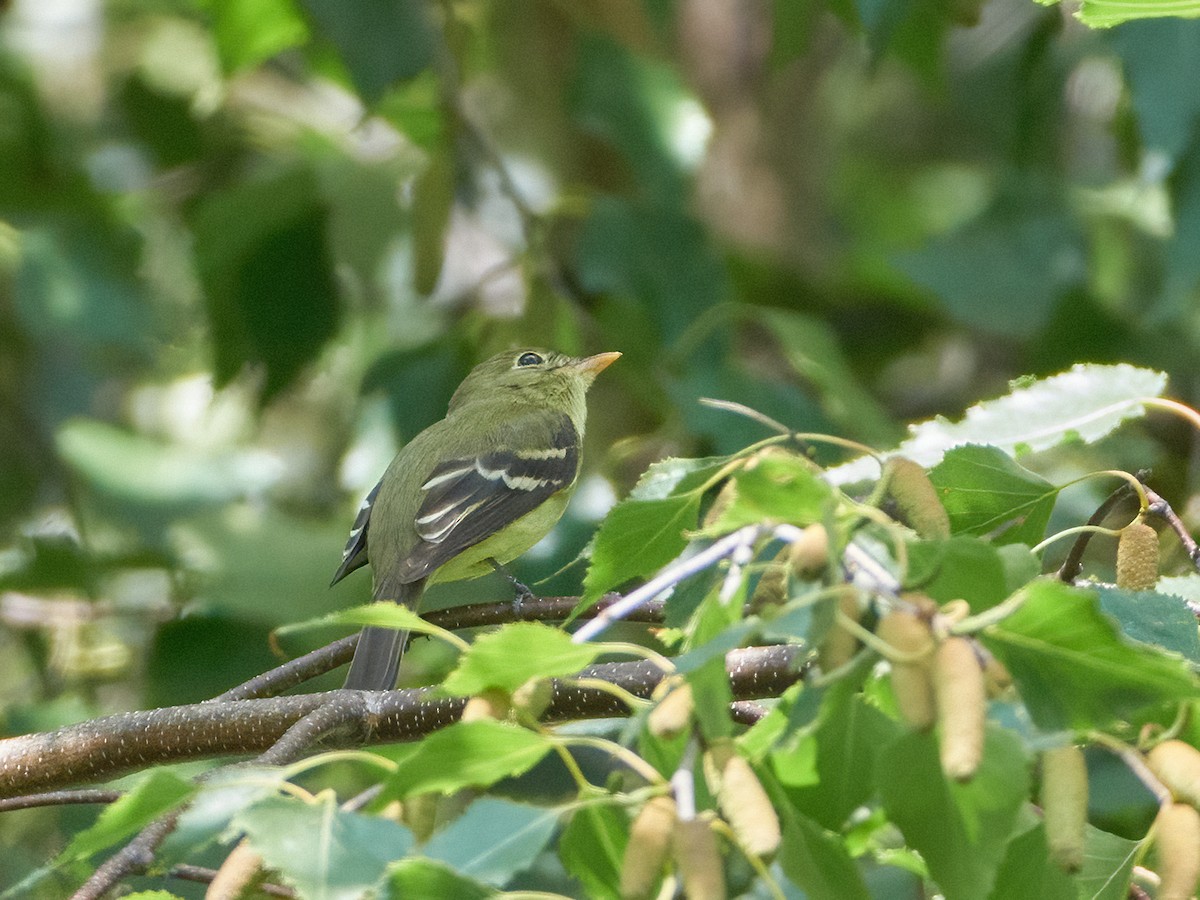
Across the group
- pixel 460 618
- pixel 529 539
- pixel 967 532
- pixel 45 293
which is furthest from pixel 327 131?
pixel 967 532

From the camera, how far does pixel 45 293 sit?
5898 mm

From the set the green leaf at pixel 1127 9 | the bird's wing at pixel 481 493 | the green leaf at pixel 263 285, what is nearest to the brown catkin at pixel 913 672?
the green leaf at pixel 1127 9

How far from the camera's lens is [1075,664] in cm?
162

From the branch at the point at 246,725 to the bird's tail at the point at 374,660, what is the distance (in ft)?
2.48

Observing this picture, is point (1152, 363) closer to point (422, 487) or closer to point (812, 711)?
point (422, 487)

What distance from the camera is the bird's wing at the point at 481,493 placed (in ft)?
13.8

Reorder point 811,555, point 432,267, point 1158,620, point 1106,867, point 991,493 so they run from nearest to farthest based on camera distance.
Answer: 1. point 811,555
2. point 1106,867
3. point 1158,620
4. point 991,493
5. point 432,267

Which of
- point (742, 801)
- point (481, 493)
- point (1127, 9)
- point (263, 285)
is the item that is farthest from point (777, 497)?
point (263, 285)

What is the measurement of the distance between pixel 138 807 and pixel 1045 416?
1.72 metres

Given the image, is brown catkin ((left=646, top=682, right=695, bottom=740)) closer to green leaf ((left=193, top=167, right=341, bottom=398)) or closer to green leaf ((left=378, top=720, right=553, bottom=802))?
green leaf ((left=378, top=720, right=553, bottom=802))

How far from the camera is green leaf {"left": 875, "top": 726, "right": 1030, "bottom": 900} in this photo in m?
1.59

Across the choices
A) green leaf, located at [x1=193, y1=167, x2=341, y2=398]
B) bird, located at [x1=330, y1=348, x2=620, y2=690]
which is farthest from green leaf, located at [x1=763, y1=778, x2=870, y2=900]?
green leaf, located at [x1=193, y1=167, x2=341, y2=398]

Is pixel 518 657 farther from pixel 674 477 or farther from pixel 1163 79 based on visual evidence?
pixel 1163 79

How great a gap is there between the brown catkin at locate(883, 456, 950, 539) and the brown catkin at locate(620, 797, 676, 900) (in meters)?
0.54
